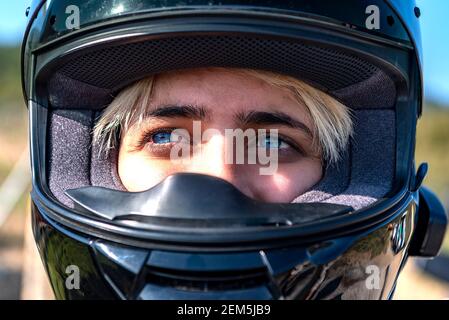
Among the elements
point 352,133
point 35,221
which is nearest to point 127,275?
point 35,221

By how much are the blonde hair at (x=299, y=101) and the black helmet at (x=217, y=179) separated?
3cm

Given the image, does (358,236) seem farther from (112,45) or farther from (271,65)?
(112,45)

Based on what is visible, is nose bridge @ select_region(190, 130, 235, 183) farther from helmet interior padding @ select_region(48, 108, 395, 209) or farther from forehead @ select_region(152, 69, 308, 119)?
helmet interior padding @ select_region(48, 108, 395, 209)

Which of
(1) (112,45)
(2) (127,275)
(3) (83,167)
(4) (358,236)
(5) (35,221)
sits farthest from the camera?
(3) (83,167)

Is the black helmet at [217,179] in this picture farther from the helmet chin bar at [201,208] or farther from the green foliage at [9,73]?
the green foliage at [9,73]

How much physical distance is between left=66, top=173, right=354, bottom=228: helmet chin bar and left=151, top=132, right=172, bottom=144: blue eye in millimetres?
309

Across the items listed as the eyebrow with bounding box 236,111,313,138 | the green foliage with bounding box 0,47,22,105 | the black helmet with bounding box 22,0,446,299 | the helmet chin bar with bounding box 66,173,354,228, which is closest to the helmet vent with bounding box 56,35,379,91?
the black helmet with bounding box 22,0,446,299

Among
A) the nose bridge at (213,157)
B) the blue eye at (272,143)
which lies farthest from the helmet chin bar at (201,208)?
the blue eye at (272,143)

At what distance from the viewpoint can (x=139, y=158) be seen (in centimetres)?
151

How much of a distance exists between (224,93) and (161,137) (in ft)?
0.72

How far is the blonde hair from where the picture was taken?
4.79 feet

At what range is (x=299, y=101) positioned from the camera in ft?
4.80

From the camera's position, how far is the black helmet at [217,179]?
1.10 m
